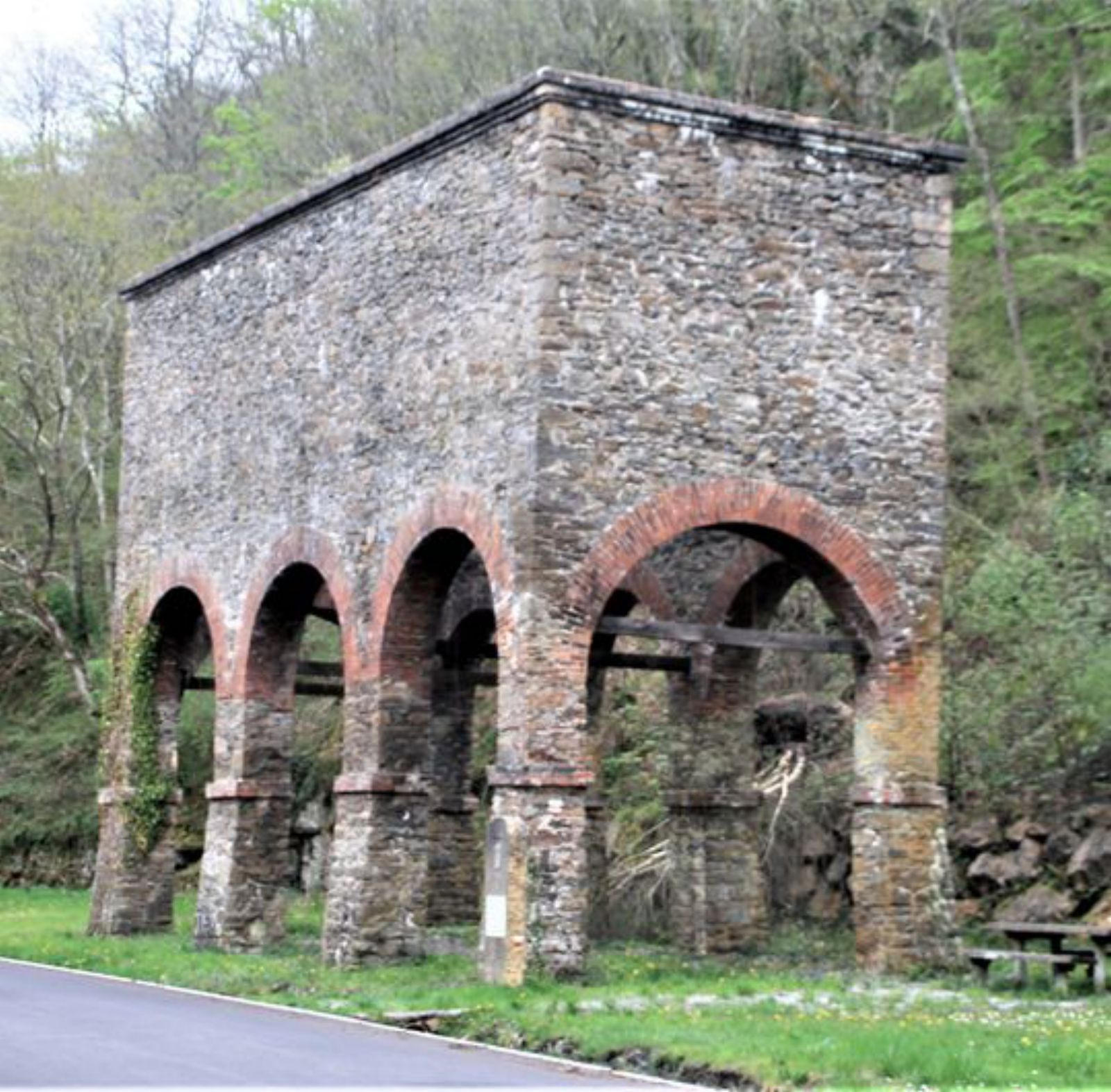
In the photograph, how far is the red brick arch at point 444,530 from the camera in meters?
20.1

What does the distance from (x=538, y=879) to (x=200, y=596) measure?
828 cm

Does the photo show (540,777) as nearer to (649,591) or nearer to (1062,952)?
(1062,952)

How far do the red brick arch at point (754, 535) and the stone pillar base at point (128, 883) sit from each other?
9.61 meters

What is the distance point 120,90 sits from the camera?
168 ft

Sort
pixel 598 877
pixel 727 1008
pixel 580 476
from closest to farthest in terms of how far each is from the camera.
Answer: pixel 727 1008 → pixel 580 476 → pixel 598 877

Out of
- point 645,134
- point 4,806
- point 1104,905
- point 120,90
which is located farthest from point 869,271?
point 120,90

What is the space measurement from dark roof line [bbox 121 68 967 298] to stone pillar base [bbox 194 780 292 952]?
22.1 ft

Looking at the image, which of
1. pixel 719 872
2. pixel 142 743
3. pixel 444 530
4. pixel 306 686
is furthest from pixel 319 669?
pixel 444 530

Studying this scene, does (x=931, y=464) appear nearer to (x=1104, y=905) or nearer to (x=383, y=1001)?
(x=1104, y=905)

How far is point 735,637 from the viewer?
21266mm

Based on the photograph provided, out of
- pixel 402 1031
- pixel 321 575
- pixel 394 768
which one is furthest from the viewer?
pixel 321 575

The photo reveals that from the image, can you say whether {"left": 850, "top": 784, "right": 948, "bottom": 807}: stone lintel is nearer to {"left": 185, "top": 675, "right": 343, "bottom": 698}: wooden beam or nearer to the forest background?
the forest background

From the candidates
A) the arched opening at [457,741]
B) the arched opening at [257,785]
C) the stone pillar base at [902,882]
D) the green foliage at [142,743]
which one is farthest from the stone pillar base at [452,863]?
the stone pillar base at [902,882]

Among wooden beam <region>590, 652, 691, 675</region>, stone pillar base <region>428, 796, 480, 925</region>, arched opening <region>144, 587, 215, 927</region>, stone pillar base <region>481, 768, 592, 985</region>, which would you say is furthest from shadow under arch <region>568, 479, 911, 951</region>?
arched opening <region>144, 587, 215, 927</region>
